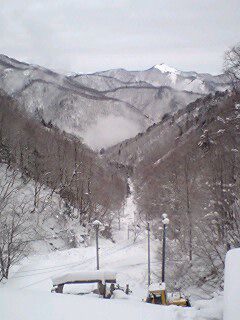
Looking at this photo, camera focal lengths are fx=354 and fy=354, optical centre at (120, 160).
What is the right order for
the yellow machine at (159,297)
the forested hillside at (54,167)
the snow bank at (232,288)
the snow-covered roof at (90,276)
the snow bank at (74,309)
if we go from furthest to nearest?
the forested hillside at (54,167), the yellow machine at (159,297), the snow-covered roof at (90,276), the snow bank at (74,309), the snow bank at (232,288)

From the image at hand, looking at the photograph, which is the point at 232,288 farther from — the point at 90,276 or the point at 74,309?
the point at 90,276

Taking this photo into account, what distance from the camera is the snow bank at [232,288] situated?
10.8ft

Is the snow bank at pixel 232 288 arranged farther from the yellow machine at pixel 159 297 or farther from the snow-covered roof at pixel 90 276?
the yellow machine at pixel 159 297

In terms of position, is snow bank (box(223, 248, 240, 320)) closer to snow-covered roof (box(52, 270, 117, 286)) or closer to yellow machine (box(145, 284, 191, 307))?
snow-covered roof (box(52, 270, 117, 286))

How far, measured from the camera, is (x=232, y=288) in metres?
3.68

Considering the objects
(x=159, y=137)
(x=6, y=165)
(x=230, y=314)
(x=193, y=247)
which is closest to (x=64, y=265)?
(x=193, y=247)

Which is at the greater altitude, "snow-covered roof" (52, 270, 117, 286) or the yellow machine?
"snow-covered roof" (52, 270, 117, 286)

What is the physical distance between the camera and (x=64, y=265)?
2597 cm

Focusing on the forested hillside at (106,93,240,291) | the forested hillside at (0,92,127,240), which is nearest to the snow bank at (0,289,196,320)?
the forested hillside at (106,93,240,291)

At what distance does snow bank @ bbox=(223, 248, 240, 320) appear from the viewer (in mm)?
3288

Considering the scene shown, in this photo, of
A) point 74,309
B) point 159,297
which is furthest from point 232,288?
point 159,297

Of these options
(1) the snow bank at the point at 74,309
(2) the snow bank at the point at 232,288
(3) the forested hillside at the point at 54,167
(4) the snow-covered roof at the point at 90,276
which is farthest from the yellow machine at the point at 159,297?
(3) the forested hillside at the point at 54,167

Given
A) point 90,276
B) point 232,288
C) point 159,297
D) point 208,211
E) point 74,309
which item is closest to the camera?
point 232,288

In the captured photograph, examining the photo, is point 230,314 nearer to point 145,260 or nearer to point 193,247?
point 193,247
